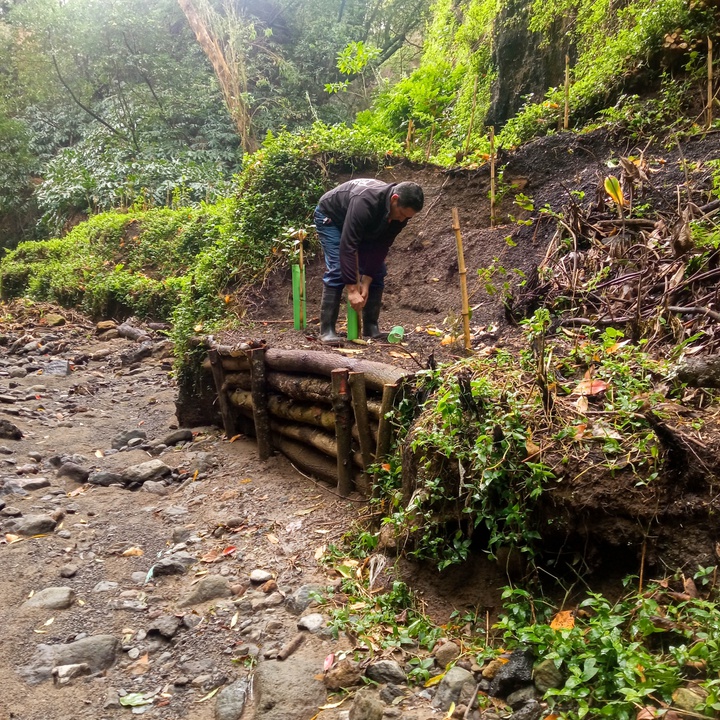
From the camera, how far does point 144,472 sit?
5.36m

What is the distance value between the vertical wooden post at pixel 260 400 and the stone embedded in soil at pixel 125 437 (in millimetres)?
1883

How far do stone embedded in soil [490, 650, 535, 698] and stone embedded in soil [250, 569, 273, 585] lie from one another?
154 centimetres

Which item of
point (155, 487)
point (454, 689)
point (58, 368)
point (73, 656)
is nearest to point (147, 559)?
point (73, 656)

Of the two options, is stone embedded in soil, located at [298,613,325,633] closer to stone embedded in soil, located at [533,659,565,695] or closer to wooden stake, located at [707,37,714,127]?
stone embedded in soil, located at [533,659,565,695]

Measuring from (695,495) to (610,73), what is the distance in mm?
5660

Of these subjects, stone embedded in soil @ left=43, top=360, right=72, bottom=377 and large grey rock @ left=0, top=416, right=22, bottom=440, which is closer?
large grey rock @ left=0, top=416, right=22, bottom=440

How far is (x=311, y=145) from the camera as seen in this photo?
8.34m

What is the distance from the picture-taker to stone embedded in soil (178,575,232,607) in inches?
135

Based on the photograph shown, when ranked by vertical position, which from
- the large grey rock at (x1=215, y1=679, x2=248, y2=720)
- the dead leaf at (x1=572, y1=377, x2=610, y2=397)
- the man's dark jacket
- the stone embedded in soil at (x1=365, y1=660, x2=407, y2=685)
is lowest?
the large grey rock at (x1=215, y1=679, x2=248, y2=720)

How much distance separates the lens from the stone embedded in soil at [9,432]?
20.7 ft

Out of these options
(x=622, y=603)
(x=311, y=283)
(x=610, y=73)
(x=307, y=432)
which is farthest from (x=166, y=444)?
(x=610, y=73)

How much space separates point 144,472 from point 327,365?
2094 millimetres

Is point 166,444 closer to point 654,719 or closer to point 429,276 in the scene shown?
point 429,276

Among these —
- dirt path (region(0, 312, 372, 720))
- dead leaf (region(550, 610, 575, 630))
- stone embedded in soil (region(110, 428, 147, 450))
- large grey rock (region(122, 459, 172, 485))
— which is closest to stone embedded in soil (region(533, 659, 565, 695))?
dead leaf (region(550, 610, 575, 630))
